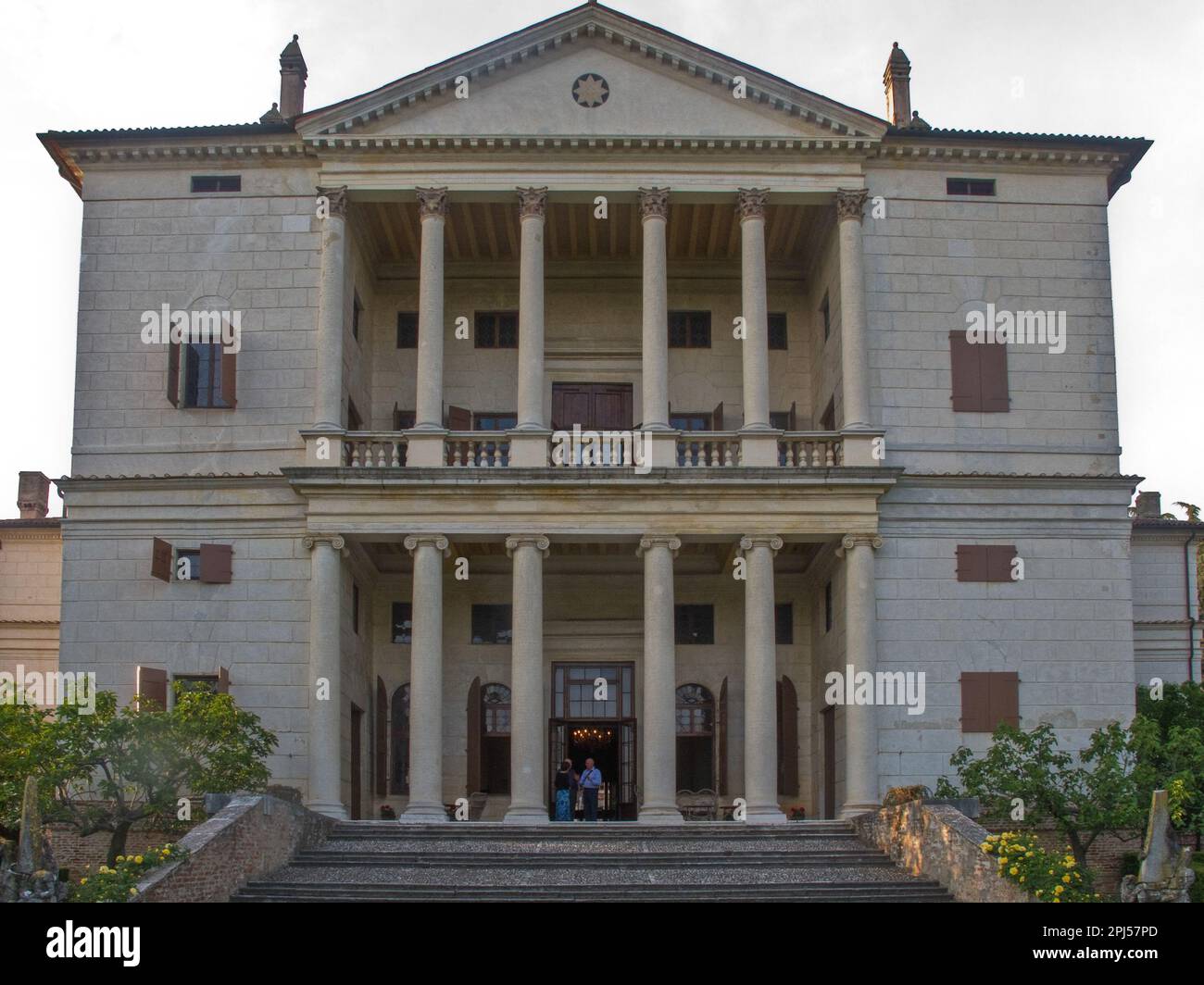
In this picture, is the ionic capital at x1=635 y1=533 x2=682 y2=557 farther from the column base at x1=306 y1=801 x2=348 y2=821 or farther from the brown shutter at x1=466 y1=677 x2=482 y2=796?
the column base at x1=306 y1=801 x2=348 y2=821

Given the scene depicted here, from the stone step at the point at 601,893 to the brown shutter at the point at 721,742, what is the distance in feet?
38.1

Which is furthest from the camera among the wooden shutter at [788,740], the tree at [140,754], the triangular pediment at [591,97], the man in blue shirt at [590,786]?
the wooden shutter at [788,740]

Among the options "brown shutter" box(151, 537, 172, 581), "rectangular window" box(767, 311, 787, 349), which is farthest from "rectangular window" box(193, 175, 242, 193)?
"rectangular window" box(767, 311, 787, 349)

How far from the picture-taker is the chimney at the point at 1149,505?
51.8m

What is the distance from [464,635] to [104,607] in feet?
28.6

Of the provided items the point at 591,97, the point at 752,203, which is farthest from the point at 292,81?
the point at 752,203

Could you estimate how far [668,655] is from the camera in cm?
3381

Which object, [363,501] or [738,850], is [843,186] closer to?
[363,501]

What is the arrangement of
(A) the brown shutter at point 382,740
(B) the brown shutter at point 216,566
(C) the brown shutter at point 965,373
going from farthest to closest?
(A) the brown shutter at point 382,740, (C) the brown shutter at point 965,373, (B) the brown shutter at point 216,566

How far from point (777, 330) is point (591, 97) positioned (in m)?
7.81

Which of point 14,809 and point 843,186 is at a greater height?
point 843,186

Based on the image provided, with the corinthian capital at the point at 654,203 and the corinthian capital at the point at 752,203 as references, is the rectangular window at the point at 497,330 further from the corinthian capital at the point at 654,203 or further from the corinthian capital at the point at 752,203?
the corinthian capital at the point at 752,203

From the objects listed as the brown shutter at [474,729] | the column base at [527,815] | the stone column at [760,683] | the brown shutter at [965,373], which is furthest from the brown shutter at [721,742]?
the brown shutter at [965,373]
